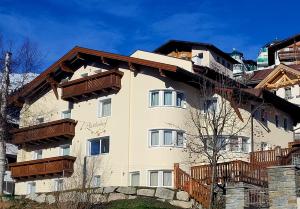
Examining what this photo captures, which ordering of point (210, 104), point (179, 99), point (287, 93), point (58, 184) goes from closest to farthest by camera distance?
point (179, 99) < point (210, 104) < point (58, 184) < point (287, 93)

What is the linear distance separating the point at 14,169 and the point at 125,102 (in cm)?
1039

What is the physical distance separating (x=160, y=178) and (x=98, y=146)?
5430 millimetres

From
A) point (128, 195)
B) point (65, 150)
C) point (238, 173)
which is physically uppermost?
point (65, 150)

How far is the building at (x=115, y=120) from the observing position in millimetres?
34406

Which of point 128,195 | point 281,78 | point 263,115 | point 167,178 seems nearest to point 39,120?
point 167,178

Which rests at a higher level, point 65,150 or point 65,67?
point 65,67

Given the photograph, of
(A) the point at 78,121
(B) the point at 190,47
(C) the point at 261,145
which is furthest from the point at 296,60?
(A) the point at 78,121

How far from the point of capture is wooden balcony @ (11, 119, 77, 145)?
38.2 m

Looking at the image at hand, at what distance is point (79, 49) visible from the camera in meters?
38.7

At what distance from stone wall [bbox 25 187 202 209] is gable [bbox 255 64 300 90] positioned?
29.7 meters

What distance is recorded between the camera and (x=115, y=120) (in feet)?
119

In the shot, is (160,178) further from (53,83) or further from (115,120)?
(53,83)

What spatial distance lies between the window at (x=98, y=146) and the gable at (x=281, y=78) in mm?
25930

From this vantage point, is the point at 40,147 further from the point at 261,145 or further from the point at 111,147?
the point at 261,145
